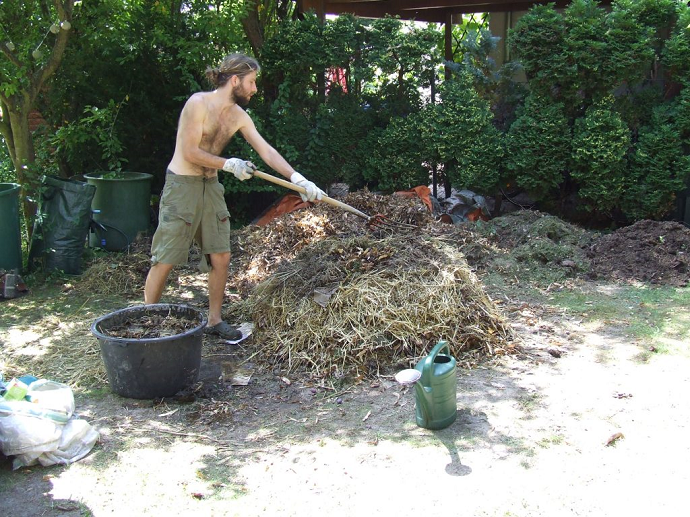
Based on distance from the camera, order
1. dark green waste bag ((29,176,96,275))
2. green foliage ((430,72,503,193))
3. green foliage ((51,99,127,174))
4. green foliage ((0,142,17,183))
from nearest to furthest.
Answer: dark green waste bag ((29,176,96,275)) → green foliage ((51,99,127,174)) → green foliage ((0,142,17,183)) → green foliage ((430,72,503,193))

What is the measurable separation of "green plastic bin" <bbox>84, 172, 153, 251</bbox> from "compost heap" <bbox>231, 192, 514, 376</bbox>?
252cm

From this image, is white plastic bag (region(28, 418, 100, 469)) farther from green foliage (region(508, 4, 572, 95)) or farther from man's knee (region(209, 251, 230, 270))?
green foliage (region(508, 4, 572, 95))

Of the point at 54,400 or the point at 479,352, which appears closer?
the point at 54,400

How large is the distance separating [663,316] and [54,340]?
4445 mm

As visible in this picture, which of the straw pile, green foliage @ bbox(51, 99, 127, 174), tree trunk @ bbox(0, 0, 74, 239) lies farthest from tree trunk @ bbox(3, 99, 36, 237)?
the straw pile

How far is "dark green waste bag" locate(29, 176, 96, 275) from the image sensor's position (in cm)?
623

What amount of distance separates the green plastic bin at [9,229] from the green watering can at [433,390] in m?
4.18

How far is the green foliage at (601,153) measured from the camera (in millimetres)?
7121

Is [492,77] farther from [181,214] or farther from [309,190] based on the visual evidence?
[181,214]

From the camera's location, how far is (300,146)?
7.94 meters

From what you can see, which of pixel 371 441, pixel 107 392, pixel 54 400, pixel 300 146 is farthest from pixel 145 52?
pixel 371 441

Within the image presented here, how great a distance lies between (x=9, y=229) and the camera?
594 centimetres

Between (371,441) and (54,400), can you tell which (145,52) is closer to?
(54,400)

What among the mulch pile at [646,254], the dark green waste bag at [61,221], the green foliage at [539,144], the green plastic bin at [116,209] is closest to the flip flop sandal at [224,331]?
the dark green waste bag at [61,221]
